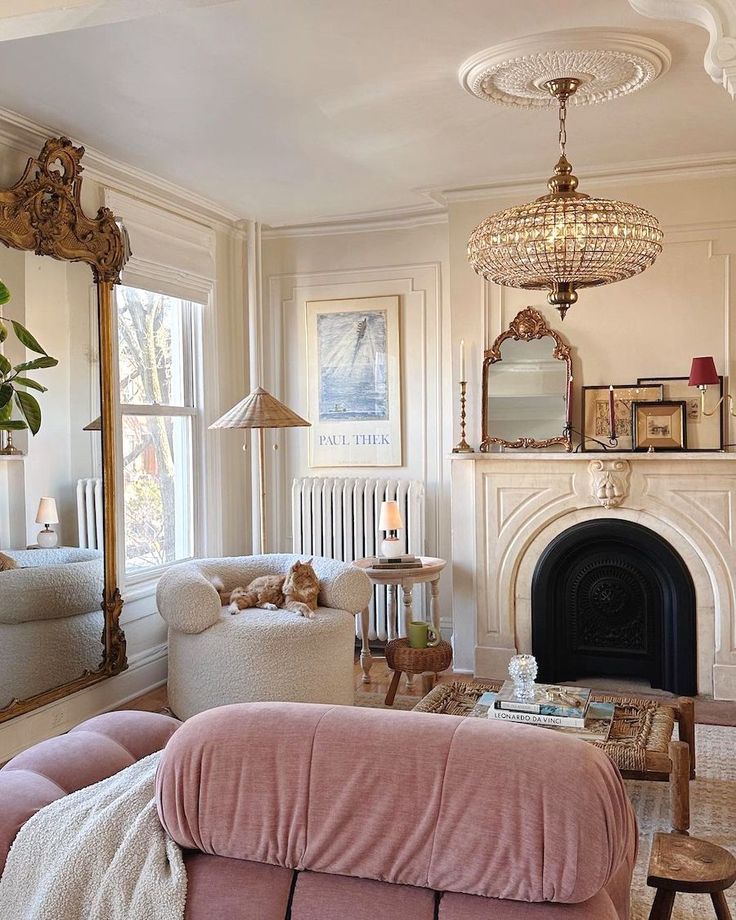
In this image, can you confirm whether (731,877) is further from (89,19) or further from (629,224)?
(89,19)

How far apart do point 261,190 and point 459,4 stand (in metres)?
2.27

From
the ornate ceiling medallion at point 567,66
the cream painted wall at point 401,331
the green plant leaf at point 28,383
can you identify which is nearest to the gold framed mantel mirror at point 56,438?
the green plant leaf at point 28,383

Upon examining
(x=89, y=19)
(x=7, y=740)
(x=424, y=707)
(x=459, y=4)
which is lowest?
(x=7, y=740)

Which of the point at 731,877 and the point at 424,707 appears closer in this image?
the point at 731,877

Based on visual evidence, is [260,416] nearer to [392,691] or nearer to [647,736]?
[392,691]

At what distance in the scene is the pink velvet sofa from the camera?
3.75 feet

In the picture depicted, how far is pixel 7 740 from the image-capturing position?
11.8 feet

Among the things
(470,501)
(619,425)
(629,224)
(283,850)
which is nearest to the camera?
(283,850)

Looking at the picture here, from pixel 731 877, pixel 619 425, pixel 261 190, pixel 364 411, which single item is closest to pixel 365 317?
pixel 364 411

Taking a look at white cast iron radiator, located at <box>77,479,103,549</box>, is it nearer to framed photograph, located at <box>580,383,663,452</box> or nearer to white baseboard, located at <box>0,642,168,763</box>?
white baseboard, located at <box>0,642,168,763</box>

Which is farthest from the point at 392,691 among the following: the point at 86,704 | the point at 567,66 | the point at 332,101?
the point at 567,66

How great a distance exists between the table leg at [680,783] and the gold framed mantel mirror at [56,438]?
2514mm

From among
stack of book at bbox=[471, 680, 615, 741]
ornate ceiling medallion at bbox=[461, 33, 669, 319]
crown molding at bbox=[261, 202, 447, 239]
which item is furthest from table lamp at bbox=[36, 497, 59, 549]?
crown molding at bbox=[261, 202, 447, 239]

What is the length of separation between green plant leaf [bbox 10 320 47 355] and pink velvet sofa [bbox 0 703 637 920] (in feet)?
8.75
